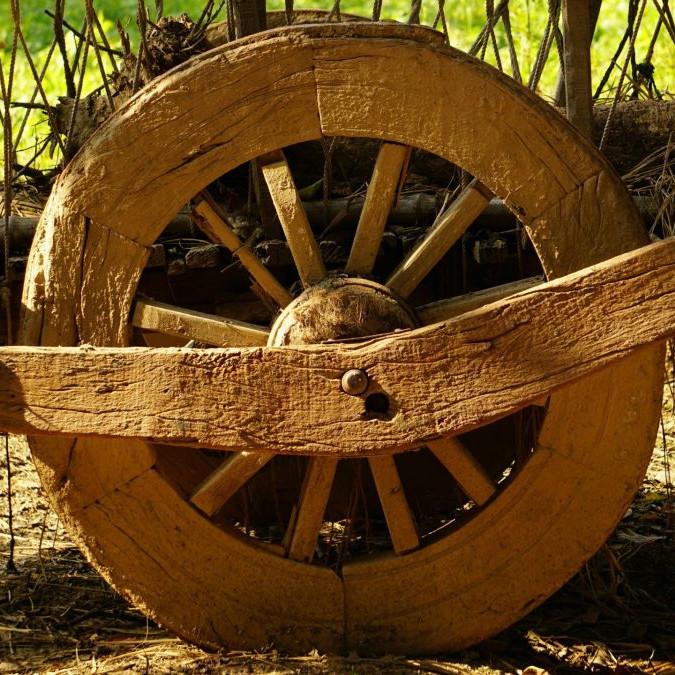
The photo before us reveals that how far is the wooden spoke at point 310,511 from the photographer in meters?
2.44

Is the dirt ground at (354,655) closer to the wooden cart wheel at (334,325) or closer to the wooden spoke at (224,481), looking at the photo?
the wooden cart wheel at (334,325)

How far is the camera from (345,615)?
2445 millimetres

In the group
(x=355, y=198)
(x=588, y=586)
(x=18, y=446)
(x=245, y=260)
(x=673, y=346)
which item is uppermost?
(x=355, y=198)

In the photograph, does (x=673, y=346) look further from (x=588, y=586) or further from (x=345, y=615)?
(x=345, y=615)

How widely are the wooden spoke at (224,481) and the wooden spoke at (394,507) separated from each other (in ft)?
0.88

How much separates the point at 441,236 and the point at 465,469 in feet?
1.80

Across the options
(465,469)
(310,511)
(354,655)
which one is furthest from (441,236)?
(354,655)

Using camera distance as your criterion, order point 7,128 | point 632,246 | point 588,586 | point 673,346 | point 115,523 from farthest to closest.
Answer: point 588,586 < point 673,346 < point 7,128 < point 115,523 < point 632,246

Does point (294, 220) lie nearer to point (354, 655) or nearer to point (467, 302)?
point (467, 302)

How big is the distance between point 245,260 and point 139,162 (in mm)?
335

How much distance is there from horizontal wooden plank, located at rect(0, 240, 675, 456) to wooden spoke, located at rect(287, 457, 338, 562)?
0.99 feet

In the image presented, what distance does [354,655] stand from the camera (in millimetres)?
2418

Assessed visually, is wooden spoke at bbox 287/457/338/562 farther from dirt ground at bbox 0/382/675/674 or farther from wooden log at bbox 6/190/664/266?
wooden log at bbox 6/190/664/266

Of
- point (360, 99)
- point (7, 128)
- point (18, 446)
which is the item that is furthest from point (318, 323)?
point (18, 446)
